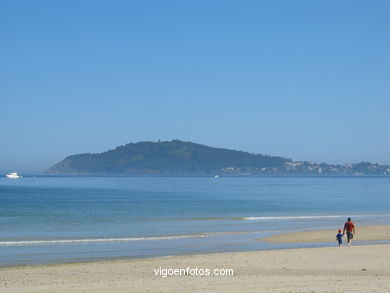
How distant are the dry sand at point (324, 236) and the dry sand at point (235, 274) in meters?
5.71

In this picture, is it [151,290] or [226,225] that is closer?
[151,290]

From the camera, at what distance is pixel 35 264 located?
2172 centimetres

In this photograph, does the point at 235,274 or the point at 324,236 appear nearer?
the point at 235,274

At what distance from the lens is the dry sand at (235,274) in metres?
→ 16.0

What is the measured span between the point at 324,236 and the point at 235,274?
1424 centimetres

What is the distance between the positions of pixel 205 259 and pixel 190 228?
603 inches

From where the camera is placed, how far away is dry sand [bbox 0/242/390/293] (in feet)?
52.5

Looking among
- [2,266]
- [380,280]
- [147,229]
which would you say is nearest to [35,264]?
[2,266]

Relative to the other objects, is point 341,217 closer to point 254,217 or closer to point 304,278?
point 254,217

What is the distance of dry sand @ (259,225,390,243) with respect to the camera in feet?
98.9

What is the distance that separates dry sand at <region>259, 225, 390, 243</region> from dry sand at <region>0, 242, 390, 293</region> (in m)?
5.71

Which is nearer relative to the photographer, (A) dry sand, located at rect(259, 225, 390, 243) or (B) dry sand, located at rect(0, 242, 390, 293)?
(B) dry sand, located at rect(0, 242, 390, 293)

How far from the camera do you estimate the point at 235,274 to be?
60.8ft

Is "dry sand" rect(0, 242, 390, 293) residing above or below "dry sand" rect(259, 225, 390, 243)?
above
